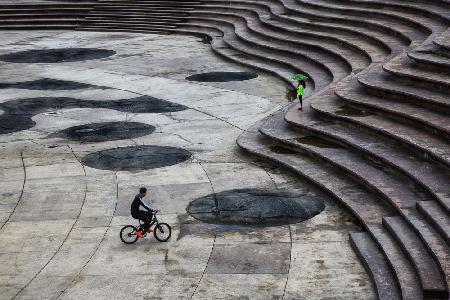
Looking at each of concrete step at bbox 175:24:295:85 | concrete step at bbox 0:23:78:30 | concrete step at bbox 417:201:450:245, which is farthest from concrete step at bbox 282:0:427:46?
concrete step at bbox 0:23:78:30

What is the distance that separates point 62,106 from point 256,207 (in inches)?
473

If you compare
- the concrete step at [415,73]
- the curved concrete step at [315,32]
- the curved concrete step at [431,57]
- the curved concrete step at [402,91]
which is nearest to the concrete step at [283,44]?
the curved concrete step at [315,32]

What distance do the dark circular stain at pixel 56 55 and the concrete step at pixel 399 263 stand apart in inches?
912

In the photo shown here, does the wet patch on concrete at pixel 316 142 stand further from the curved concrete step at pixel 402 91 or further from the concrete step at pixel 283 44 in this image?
the concrete step at pixel 283 44

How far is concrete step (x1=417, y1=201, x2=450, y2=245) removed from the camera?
1462 centimetres

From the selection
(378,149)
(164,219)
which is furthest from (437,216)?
(164,219)

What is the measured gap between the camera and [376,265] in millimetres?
14977

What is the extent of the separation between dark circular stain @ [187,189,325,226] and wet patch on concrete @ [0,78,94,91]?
13.6 meters

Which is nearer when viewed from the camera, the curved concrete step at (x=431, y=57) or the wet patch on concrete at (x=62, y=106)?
the curved concrete step at (x=431, y=57)

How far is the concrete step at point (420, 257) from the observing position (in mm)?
13203

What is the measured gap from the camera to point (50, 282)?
1508 cm

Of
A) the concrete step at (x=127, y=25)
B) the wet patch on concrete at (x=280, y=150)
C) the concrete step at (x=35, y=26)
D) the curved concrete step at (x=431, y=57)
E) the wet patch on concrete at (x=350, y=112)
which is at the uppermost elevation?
the curved concrete step at (x=431, y=57)

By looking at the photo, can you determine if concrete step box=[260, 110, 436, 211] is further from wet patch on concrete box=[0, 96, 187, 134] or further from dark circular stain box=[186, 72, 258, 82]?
dark circular stain box=[186, 72, 258, 82]

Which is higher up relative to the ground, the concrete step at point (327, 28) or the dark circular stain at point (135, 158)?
the concrete step at point (327, 28)
